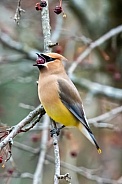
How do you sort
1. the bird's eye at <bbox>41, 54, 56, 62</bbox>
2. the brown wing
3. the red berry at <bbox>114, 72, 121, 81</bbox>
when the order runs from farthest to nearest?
1. the red berry at <bbox>114, 72, 121, 81</bbox>
2. the brown wing
3. the bird's eye at <bbox>41, 54, 56, 62</bbox>

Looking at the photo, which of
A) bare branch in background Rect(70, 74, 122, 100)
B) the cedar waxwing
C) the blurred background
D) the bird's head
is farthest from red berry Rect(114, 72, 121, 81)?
the bird's head

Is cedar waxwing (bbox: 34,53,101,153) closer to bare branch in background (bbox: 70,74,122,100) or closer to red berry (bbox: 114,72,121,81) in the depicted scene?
bare branch in background (bbox: 70,74,122,100)

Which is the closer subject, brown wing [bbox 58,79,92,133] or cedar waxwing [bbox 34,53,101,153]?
cedar waxwing [bbox 34,53,101,153]

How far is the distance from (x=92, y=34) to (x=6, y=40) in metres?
1.02

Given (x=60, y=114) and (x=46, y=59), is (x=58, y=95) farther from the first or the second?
(x=46, y=59)

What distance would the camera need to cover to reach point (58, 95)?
3762mm

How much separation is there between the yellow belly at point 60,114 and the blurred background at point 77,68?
142 centimetres

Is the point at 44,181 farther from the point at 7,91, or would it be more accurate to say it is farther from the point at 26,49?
the point at 26,49

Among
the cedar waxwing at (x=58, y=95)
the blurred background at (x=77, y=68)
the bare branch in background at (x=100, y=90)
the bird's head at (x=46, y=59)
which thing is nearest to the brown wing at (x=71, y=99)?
the cedar waxwing at (x=58, y=95)

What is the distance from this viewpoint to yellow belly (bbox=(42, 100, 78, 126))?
360 cm

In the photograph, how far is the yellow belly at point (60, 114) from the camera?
3.60 metres

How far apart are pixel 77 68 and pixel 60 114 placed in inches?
117

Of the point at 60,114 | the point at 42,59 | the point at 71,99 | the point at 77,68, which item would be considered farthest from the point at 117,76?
the point at 42,59

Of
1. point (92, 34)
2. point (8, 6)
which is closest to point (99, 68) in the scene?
point (92, 34)
